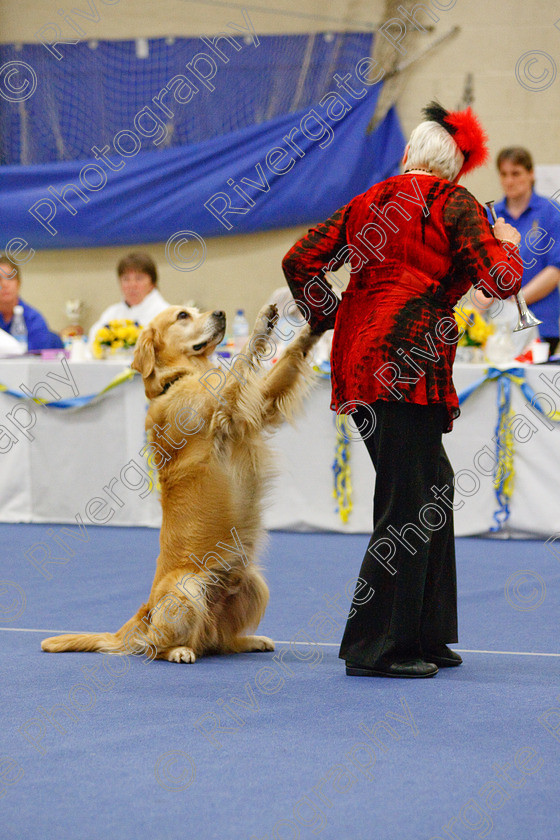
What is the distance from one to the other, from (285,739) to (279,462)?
2671mm

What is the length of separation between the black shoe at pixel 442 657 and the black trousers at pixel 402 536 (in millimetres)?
106

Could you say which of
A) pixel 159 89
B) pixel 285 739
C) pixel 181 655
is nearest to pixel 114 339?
pixel 181 655

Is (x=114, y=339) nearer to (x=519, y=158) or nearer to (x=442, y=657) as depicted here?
(x=519, y=158)

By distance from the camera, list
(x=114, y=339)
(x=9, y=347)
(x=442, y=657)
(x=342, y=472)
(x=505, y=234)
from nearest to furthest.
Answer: (x=505, y=234), (x=442, y=657), (x=342, y=472), (x=114, y=339), (x=9, y=347)

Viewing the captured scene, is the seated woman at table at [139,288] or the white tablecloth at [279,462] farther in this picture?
the seated woman at table at [139,288]

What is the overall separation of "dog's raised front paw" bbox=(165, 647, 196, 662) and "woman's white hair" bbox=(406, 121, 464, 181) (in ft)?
5.49

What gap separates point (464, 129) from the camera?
99.1 inches

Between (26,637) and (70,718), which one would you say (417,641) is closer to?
(70,718)

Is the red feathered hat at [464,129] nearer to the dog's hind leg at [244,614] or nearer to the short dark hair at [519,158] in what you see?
the dog's hind leg at [244,614]

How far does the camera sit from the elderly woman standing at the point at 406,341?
250 centimetres

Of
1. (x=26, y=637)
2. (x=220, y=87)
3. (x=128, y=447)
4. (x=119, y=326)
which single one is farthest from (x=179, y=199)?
(x=26, y=637)

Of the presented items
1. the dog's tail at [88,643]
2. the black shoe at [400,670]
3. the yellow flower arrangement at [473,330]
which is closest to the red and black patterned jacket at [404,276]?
the black shoe at [400,670]

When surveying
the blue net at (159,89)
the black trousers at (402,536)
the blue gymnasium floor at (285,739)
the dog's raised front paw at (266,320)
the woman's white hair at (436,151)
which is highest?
the blue net at (159,89)

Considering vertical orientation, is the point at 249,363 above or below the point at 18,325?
below
